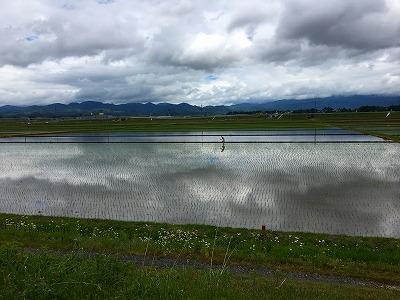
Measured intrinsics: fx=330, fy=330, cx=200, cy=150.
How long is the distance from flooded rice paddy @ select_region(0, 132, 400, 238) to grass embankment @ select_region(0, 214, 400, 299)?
1.53m

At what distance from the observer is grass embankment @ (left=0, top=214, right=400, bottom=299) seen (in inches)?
209

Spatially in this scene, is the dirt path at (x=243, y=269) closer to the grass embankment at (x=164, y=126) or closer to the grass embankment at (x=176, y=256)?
the grass embankment at (x=176, y=256)

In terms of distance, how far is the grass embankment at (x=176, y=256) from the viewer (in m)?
5.30

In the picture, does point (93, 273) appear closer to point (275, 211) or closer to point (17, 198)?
point (275, 211)

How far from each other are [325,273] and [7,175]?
71.3 ft

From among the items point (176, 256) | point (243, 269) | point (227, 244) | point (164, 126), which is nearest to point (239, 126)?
point (164, 126)

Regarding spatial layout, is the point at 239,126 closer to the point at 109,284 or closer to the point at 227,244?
the point at 227,244

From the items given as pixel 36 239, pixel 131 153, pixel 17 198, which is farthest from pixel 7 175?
pixel 36 239

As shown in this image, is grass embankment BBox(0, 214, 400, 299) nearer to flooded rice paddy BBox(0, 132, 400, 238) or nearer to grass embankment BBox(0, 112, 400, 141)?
flooded rice paddy BBox(0, 132, 400, 238)

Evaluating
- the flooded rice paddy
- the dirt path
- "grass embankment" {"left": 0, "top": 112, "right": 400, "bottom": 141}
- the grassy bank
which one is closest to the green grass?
the dirt path

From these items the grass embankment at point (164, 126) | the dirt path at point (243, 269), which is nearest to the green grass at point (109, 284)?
the dirt path at point (243, 269)

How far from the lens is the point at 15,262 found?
19.6 ft

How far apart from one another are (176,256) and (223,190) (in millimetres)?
8195

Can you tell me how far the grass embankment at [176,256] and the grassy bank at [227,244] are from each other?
3cm
